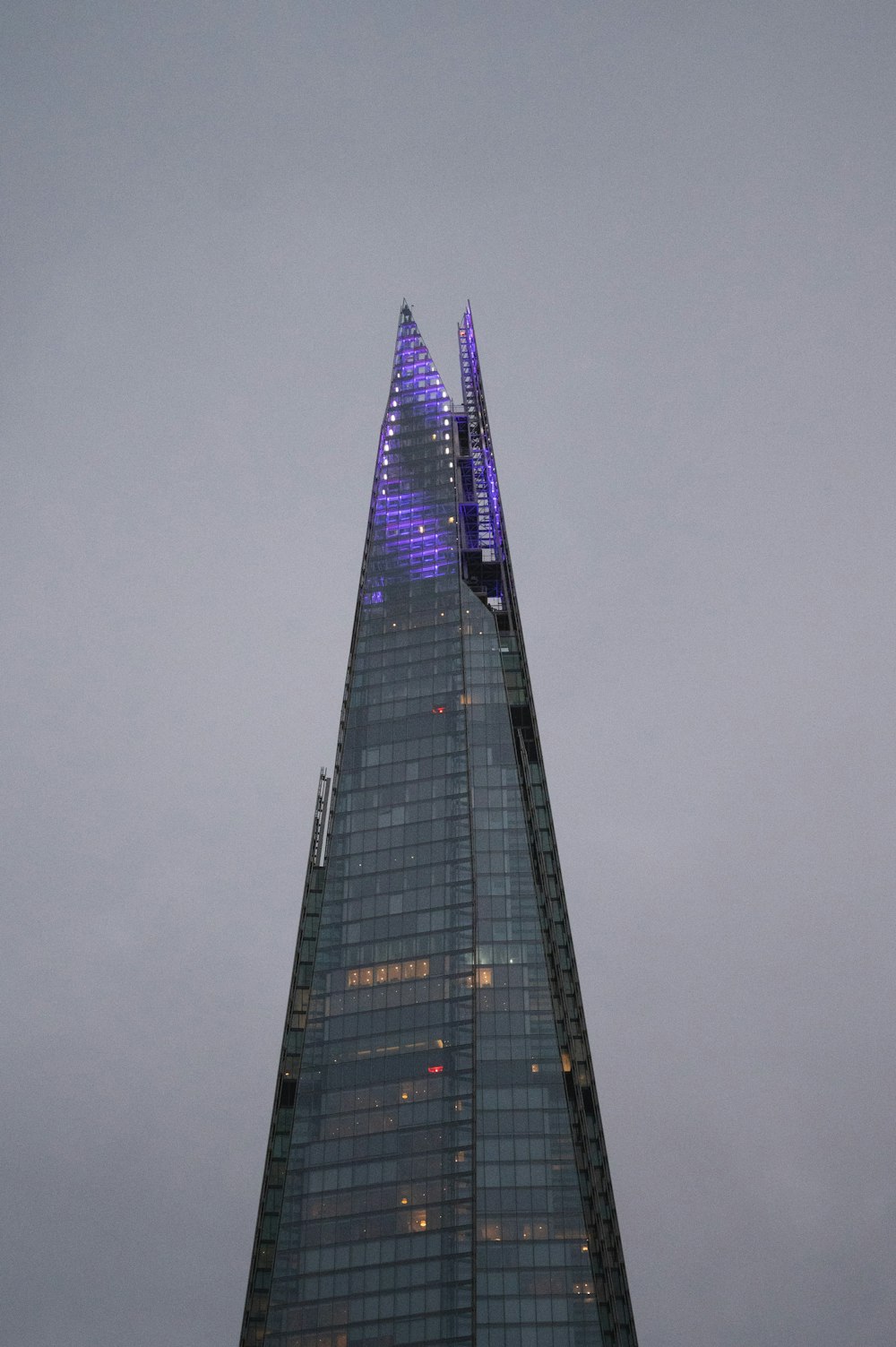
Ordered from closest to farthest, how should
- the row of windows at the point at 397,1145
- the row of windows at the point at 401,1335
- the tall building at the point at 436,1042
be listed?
the row of windows at the point at 401,1335, the tall building at the point at 436,1042, the row of windows at the point at 397,1145

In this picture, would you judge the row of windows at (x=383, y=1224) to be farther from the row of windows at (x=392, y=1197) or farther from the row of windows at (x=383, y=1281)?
the row of windows at (x=383, y=1281)

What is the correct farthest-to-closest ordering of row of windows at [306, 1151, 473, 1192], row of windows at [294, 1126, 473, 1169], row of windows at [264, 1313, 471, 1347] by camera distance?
row of windows at [294, 1126, 473, 1169] < row of windows at [306, 1151, 473, 1192] < row of windows at [264, 1313, 471, 1347]

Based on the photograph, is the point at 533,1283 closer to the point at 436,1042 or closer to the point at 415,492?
the point at 436,1042

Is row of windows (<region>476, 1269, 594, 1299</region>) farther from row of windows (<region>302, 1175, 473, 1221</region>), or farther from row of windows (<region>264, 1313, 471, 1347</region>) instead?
row of windows (<region>302, 1175, 473, 1221</region>)

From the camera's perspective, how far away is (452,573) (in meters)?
172

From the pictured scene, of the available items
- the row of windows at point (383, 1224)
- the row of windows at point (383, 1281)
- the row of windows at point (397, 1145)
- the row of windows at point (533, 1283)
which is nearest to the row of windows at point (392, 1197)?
the row of windows at point (383, 1224)

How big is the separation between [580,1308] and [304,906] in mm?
50608

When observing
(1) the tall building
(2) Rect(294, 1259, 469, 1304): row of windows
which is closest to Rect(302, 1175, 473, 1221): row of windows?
(1) the tall building

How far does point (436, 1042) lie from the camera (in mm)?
138875

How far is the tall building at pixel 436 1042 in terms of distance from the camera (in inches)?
4990

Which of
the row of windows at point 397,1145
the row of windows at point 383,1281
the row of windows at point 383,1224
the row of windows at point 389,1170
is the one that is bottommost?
the row of windows at point 383,1281

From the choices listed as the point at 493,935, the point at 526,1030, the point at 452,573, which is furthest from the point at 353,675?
the point at 526,1030

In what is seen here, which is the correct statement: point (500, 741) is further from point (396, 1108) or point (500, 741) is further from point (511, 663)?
point (396, 1108)

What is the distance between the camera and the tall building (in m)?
127
